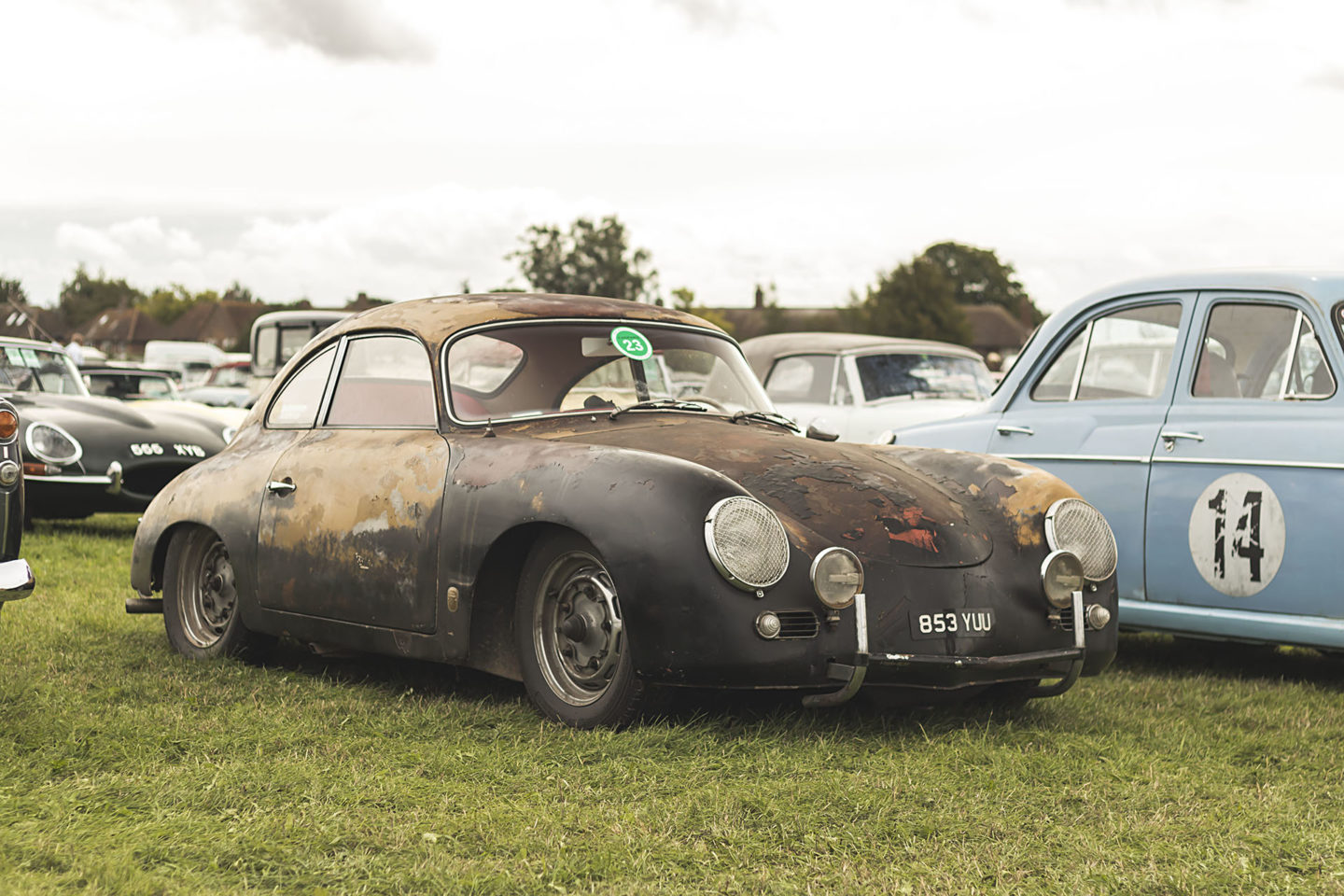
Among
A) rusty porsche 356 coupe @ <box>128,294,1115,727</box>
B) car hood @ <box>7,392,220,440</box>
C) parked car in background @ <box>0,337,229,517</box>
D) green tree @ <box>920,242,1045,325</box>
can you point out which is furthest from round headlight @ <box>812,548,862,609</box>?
green tree @ <box>920,242,1045,325</box>

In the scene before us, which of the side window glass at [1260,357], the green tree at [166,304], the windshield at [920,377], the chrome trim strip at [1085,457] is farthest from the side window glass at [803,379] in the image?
the green tree at [166,304]

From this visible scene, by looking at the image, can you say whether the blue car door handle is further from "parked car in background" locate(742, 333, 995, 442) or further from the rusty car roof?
"parked car in background" locate(742, 333, 995, 442)

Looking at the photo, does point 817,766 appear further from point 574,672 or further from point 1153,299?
point 1153,299

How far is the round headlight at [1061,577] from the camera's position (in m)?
4.74

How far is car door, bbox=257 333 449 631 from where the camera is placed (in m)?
5.07

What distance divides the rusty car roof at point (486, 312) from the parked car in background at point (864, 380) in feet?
19.2

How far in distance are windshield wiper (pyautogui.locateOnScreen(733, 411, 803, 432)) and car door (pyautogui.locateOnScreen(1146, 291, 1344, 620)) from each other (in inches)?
62.6

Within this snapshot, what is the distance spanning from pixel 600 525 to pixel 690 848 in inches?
47.0

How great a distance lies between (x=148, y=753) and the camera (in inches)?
167

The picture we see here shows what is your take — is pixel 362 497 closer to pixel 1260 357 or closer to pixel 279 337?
pixel 1260 357

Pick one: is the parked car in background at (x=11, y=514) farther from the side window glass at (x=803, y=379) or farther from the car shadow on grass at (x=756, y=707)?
the side window glass at (x=803, y=379)

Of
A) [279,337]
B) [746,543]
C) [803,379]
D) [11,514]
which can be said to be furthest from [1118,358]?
[279,337]

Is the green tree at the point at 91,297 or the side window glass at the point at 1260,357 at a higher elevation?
the green tree at the point at 91,297

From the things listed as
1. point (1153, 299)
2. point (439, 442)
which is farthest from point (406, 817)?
point (1153, 299)
